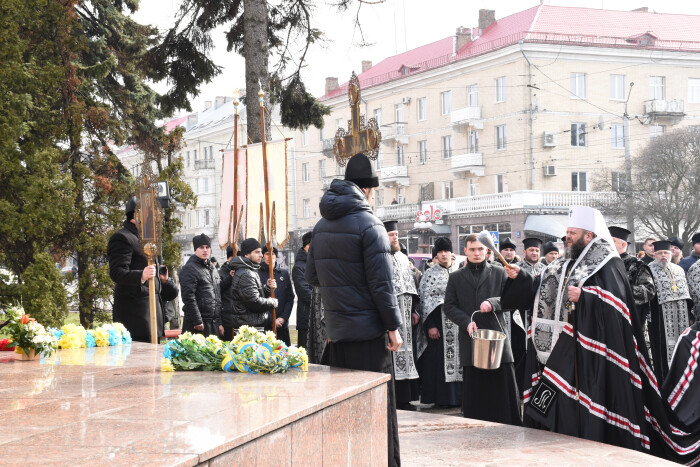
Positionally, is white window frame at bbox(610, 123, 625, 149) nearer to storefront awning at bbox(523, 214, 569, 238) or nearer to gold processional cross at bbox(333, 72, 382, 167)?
storefront awning at bbox(523, 214, 569, 238)

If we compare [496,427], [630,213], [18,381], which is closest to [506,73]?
[630,213]

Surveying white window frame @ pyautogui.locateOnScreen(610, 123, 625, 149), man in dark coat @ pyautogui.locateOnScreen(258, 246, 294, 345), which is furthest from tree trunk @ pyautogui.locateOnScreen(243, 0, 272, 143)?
white window frame @ pyautogui.locateOnScreen(610, 123, 625, 149)

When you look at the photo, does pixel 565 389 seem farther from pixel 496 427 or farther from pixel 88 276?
pixel 88 276

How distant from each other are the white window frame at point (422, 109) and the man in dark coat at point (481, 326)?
42316 millimetres

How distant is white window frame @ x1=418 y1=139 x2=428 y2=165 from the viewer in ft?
168

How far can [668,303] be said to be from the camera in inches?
416

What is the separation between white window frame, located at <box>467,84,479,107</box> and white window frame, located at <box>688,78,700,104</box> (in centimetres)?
1135

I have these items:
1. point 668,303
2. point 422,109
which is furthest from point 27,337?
point 422,109

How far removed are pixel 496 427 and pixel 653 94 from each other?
41900 mm

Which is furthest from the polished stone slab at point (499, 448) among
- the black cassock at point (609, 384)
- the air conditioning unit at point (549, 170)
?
the air conditioning unit at point (549, 170)

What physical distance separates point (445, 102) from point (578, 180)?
30.1 ft

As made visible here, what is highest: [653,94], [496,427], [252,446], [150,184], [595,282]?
[653,94]

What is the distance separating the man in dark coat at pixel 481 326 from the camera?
863 centimetres

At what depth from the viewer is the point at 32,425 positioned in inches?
147
